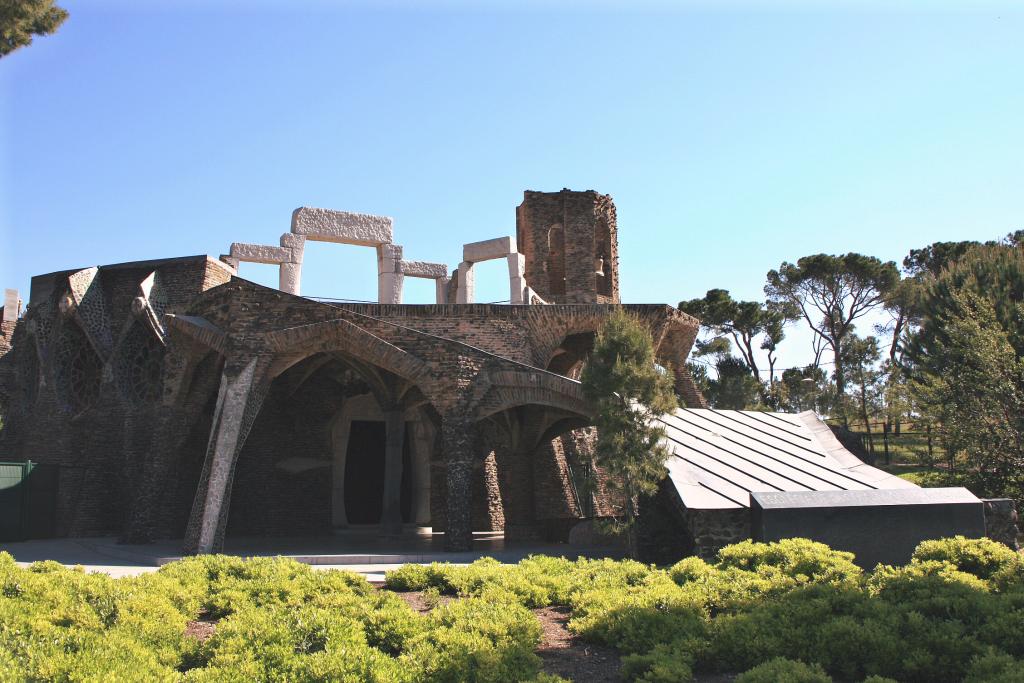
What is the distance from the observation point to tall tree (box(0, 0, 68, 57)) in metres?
13.0

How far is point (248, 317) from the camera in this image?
14516 millimetres

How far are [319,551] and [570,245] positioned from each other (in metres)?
13.6

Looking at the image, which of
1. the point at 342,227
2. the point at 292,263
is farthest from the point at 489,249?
the point at 292,263

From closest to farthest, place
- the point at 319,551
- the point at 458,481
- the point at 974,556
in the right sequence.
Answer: the point at 974,556, the point at 458,481, the point at 319,551

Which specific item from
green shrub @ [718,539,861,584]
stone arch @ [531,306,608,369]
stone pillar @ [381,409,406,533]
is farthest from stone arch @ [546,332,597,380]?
green shrub @ [718,539,861,584]

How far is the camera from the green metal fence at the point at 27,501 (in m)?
17.8

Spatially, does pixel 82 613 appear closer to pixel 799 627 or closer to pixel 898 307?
pixel 799 627

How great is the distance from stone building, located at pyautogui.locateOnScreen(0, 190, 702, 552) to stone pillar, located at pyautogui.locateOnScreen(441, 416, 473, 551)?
3 centimetres

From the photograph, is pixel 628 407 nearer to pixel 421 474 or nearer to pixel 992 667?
pixel 992 667

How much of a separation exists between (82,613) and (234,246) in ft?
48.9

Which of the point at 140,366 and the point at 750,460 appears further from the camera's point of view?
the point at 140,366

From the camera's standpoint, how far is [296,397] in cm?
2025

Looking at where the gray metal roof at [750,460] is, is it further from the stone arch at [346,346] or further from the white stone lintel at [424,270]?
the white stone lintel at [424,270]

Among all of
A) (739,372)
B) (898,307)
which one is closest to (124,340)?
(739,372)
